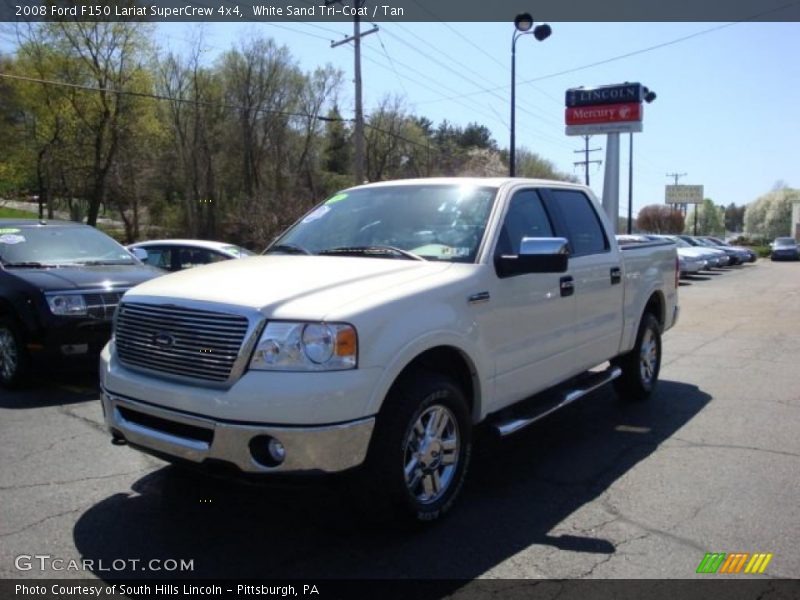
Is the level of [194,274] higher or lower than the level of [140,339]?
higher

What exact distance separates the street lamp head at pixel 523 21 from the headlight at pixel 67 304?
17292mm

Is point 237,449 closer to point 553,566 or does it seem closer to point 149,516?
point 149,516

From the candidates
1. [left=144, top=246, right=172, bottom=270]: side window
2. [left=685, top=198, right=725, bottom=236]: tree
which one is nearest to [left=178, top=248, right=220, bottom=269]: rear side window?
[left=144, top=246, right=172, bottom=270]: side window

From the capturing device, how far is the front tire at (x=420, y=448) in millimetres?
3332

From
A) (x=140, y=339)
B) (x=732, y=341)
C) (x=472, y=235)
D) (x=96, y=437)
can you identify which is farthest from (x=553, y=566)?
(x=732, y=341)

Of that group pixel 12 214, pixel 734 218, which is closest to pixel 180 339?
pixel 12 214

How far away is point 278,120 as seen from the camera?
50969 mm

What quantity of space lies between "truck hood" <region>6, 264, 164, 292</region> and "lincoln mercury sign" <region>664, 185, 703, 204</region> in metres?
92.2

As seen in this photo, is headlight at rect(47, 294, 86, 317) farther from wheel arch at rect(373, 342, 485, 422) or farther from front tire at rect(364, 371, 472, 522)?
front tire at rect(364, 371, 472, 522)

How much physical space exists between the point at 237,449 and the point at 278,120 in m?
50.6

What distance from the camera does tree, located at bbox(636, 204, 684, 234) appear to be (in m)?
101

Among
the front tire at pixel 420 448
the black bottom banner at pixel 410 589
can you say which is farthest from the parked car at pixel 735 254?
the black bottom banner at pixel 410 589

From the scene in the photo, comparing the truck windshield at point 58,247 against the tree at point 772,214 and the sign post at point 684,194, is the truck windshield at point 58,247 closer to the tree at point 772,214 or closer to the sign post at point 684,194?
the sign post at point 684,194

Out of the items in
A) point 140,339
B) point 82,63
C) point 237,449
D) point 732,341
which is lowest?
point 732,341
